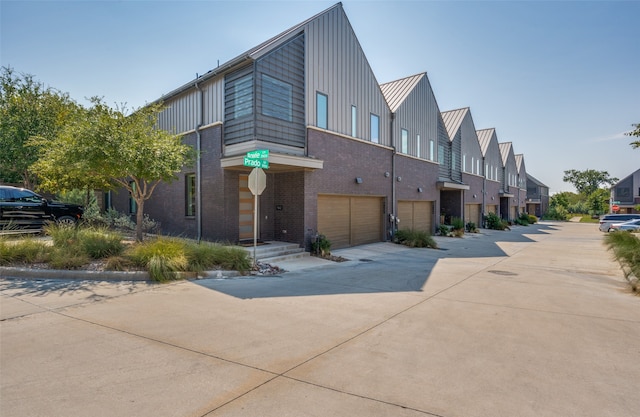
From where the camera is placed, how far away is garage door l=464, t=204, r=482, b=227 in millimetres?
27494

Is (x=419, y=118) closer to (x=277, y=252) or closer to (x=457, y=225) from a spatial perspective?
(x=457, y=225)

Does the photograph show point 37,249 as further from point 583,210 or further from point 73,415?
point 583,210

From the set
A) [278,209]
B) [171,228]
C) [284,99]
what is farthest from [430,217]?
[171,228]

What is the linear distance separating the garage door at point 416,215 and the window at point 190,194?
1075 cm

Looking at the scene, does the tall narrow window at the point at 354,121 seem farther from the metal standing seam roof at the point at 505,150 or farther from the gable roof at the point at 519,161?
the gable roof at the point at 519,161

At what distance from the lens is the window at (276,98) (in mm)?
11438

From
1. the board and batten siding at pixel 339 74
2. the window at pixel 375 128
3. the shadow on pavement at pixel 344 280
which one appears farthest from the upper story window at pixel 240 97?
the window at pixel 375 128

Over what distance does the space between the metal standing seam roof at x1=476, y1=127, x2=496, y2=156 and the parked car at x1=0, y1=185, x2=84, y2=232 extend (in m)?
32.5

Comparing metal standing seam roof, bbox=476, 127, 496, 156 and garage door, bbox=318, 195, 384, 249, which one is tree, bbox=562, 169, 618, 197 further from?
garage door, bbox=318, 195, 384, 249

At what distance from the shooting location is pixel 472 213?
2914 centimetres

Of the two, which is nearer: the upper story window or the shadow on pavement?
the shadow on pavement

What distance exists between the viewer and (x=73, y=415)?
2.85 m

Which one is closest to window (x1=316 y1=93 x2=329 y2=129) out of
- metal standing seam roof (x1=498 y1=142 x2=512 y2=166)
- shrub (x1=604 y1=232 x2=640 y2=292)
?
shrub (x1=604 y1=232 x2=640 y2=292)

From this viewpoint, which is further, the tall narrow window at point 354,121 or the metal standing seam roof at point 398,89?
the metal standing seam roof at point 398,89
